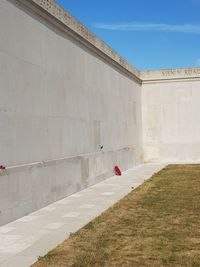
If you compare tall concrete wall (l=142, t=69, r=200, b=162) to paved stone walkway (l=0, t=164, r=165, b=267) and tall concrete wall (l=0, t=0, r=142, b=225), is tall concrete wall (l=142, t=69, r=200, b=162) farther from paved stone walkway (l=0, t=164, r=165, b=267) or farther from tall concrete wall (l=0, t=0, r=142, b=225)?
paved stone walkway (l=0, t=164, r=165, b=267)

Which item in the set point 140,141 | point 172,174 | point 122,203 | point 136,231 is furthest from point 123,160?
point 136,231

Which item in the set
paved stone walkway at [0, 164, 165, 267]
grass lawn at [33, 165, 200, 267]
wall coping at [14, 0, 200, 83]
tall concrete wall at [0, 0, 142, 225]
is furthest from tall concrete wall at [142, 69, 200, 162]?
grass lawn at [33, 165, 200, 267]

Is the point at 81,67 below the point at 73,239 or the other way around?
the other way around

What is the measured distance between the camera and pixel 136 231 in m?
6.73

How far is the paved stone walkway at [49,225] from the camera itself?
555cm

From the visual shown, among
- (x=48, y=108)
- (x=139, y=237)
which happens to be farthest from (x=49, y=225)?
(x=48, y=108)

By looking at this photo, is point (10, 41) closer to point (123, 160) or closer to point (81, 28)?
point (81, 28)

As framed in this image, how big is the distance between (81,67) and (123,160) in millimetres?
6164

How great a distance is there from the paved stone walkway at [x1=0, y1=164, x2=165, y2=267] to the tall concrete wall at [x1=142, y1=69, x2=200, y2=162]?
10.2 m

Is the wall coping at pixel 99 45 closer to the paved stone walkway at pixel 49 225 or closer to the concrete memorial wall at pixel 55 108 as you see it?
the concrete memorial wall at pixel 55 108

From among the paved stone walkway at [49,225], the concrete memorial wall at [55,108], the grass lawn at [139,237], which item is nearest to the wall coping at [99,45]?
the concrete memorial wall at [55,108]

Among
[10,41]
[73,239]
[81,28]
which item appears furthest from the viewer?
[81,28]

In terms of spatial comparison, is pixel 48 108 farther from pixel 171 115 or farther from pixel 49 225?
pixel 171 115

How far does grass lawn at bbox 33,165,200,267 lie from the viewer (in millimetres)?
5207
